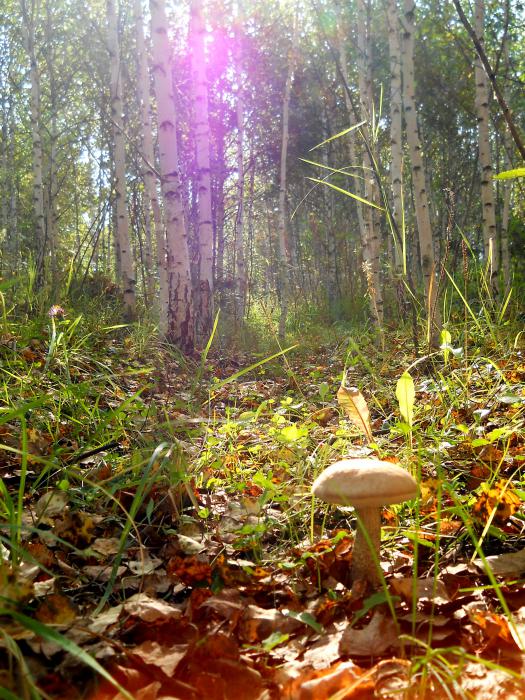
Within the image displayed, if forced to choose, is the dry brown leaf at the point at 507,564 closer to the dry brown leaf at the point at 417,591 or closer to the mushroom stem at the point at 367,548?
the dry brown leaf at the point at 417,591

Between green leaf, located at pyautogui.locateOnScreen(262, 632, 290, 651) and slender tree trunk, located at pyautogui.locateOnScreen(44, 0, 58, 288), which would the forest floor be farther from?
slender tree trunk, located at pyautogui.locateOnScreen(44, 0, 58, 288)

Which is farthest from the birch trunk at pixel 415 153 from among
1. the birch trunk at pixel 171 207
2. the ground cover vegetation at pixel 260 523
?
the birch trunk at pixel 171 207

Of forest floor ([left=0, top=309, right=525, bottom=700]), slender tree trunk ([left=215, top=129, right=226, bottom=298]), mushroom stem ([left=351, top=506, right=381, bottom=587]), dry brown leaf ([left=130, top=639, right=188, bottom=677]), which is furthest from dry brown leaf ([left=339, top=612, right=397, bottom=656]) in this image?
slender tree trunk ([left=215, top=129, right=226, bottom=298])

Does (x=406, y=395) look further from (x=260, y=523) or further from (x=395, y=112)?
(x=395, y=112)

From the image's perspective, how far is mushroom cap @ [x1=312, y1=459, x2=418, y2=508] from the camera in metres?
1.35

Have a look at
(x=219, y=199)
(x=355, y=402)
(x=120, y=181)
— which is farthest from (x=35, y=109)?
(x=355, y=402)

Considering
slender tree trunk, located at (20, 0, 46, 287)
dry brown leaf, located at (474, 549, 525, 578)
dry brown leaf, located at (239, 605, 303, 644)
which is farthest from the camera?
slender tree trunk, located at (20, 0, 46, 287)

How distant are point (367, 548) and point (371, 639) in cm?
32

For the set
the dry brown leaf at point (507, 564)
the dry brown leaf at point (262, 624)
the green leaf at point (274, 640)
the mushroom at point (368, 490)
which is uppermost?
the mushroom at point (368, 490)

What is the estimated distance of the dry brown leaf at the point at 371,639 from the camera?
1224mm

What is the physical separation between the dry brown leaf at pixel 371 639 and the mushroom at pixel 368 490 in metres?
0.16

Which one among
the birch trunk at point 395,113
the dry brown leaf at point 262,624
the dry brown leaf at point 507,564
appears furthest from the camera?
the birch trunk at point 395,113

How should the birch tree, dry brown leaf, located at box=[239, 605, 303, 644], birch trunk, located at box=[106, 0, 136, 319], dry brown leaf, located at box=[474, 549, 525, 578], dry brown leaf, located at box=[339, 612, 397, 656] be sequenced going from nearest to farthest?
1. dry brown leaf, located at box=[339, 612, 397, 656]
2. dry brown leaf, located at box=[239, 605, 303, 644]
3. dry brown leaf, located at box=[474, 549, 525, 578]
4. birch trunk, located at box=[106, 0, 136, 319]
5. the birch tree

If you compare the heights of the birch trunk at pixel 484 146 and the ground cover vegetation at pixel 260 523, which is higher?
the birch trunk at pixel 484 146
